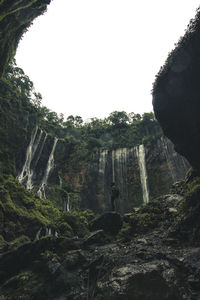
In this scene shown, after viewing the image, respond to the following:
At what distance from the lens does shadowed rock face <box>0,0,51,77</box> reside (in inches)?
597

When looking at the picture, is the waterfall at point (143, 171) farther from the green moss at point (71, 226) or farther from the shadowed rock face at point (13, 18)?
the shadowed rock face at point (13, 18)

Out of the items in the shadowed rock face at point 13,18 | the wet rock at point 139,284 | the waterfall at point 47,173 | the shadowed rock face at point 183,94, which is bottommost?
the wet rock at point 139,284

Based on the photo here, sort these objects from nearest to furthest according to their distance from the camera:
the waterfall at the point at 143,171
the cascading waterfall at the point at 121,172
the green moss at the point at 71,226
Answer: the green moss at the point at 71,226 → the waterfall at the point at 143,171 → the cascading waterfall at the point at 121,172

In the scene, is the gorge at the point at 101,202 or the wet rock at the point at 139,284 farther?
the gorge at the point at 101,202

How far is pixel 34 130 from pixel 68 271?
28.8m

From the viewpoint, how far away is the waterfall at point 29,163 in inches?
1134

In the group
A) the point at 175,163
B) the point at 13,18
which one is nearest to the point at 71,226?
the point at 13,18

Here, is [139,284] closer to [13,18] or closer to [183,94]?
[183,94]

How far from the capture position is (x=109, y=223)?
1347 centimetres

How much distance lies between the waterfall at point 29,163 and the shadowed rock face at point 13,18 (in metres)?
13.4

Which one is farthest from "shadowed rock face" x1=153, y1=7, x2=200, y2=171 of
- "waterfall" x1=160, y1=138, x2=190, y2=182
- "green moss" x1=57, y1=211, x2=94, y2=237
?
"waterfall" x1=160, y1=138, x2=190, y2=182

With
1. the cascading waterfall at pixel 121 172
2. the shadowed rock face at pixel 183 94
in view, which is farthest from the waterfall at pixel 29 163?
the shadowed rock face at pixel 183 94

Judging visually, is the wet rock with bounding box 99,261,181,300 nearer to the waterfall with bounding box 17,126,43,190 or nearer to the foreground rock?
the foreground rock

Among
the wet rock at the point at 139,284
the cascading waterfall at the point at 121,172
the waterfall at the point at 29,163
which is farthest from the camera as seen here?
the cascading waterfall at the point at 121,172
